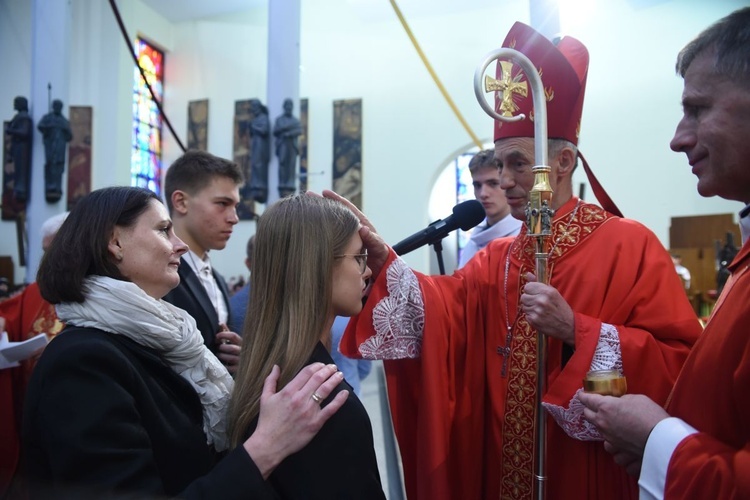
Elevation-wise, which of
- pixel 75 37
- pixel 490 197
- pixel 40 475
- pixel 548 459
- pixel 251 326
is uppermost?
pixel 75 37

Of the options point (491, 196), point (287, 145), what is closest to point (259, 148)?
point (287, 145)

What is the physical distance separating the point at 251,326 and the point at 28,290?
7.29 ft

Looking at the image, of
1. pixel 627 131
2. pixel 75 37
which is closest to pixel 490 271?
pixel 627 131

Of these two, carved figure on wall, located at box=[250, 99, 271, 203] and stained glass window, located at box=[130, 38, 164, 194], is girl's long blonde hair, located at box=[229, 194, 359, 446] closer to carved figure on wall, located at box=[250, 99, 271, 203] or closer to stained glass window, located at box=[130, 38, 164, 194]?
carved figure on wall, located at box=[250, 99, 271, 203]

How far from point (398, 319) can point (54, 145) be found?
6.65 m

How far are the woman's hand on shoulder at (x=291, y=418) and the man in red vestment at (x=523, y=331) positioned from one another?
60cm

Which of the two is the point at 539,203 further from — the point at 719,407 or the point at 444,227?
the point at 719,407

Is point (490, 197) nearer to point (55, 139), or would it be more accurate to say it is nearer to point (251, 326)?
point (251, 326)

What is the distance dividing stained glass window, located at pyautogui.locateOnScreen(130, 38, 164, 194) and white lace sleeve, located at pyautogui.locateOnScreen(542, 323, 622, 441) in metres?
11.1

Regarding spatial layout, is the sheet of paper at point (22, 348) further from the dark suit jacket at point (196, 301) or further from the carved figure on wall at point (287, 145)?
the carved figure on wall at point (287, 145)

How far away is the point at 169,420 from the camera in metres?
1.39

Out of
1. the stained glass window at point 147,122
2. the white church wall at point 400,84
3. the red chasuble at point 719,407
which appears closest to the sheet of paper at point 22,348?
the red chasuble at point 719,407

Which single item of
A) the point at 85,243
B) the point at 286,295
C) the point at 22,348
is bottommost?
the point at 22,348

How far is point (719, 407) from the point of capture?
116 cm
